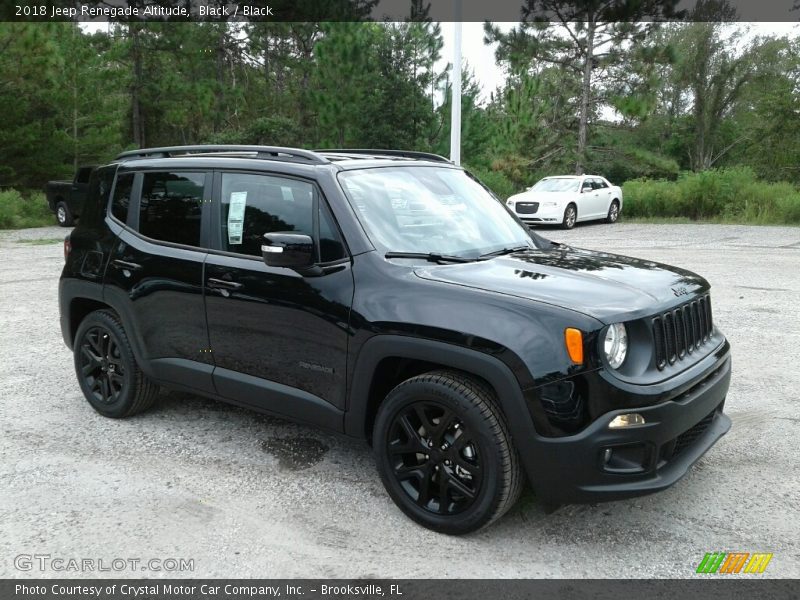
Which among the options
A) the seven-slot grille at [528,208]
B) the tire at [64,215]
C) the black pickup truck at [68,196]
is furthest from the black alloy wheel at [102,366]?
the tire at [64,215]

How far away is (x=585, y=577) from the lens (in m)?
3.09

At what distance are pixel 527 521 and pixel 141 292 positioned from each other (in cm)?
278

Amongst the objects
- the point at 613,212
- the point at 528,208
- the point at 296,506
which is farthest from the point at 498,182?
the point at 296,506

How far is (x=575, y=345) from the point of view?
10.0 feet

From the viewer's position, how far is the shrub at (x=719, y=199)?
22922 millimetres

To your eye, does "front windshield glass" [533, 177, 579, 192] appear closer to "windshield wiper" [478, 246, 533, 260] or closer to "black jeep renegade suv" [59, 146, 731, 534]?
"black jeep renegade suv" [59, 146, 731, 534]

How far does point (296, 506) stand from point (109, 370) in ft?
6.59

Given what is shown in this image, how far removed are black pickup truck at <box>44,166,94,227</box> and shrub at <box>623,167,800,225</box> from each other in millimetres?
17814

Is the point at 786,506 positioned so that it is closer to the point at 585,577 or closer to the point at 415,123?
the point at 585,577

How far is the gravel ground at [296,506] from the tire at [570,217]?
51.5 ft

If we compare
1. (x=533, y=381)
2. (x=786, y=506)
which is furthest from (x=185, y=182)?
(x=786, y=506)

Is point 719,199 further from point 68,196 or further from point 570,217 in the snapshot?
point 68,196

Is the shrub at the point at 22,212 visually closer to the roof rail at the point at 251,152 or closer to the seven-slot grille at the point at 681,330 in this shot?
the roof rail at the point at 251,152

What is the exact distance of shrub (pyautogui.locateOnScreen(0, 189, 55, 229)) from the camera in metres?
22.2
